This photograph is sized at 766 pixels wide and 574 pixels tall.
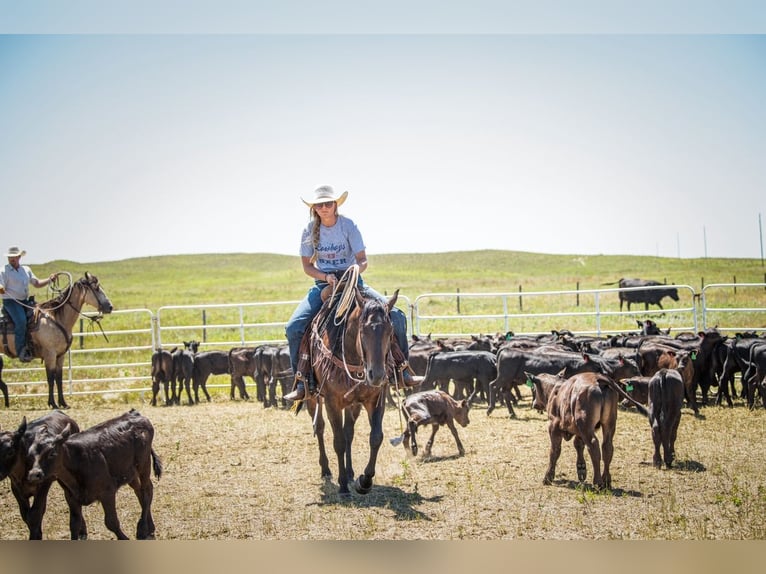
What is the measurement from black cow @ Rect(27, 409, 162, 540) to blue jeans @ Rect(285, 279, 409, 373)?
6.46 feet

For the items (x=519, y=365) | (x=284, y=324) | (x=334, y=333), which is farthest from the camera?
(x=284, y=324)

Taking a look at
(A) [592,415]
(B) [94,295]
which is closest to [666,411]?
(A) [592,415]

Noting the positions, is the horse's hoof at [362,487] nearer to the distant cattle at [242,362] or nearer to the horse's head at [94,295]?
the distant cattle at [242,362]

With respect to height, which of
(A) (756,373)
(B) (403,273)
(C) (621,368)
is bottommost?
(A) (756,373)

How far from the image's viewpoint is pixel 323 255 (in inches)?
311

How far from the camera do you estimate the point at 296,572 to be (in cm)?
562

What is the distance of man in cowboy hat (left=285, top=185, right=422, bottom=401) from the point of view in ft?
25.0

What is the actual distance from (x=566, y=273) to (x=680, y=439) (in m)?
68.9

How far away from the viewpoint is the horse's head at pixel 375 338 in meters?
6.47

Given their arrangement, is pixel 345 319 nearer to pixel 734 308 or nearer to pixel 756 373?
pixel 756 373

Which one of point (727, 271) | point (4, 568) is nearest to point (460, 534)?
point (4, 568)

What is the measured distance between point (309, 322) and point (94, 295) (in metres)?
8.31

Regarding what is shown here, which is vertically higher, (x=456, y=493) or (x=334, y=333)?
(x=334, y=333)

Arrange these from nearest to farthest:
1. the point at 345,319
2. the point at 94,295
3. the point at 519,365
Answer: the point at 345,319 → the point at 519,365 → the point at 94,295
